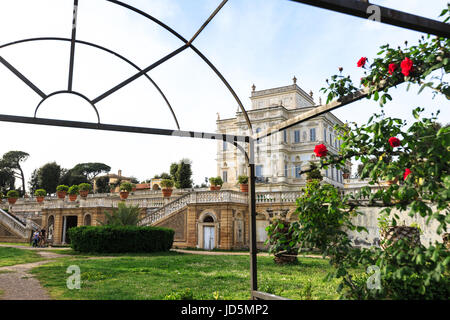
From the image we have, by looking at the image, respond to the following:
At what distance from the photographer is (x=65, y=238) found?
90.9 ft

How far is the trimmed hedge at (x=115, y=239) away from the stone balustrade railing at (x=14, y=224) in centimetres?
1384

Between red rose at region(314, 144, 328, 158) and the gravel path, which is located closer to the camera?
red rose at region(314, 144, 328, 158)

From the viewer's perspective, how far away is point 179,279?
30.9 ft

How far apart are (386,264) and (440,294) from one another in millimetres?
599

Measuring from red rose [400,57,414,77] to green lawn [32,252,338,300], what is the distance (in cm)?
365

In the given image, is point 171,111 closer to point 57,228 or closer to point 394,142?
point 394,142

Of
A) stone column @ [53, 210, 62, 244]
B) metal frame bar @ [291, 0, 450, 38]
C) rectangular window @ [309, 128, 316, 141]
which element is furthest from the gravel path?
rectangular window @ [309, 128, 316, 141]

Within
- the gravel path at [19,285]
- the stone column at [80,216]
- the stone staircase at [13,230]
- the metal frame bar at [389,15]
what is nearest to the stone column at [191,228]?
the stone column at [80,216]

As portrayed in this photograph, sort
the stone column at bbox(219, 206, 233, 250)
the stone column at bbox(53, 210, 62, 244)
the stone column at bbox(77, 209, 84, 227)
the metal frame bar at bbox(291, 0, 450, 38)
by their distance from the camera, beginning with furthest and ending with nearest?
the stone column at bbox(53, 210, 62, 244), the stone column at bbox(77, 209, 84, 227), the stone column at bbox(219, 206, 233, 250), the metal frame bar at bbox(291, 0, 450, 38)

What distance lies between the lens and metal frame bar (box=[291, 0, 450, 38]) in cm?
234

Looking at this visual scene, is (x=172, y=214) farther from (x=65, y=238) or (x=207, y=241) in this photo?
(x=65, y=238)

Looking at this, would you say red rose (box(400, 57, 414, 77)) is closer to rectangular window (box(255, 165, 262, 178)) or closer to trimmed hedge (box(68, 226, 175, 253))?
trimmed hedge (box(68, 226, 175, 253))

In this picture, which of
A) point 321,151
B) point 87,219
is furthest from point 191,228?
point 321,151
